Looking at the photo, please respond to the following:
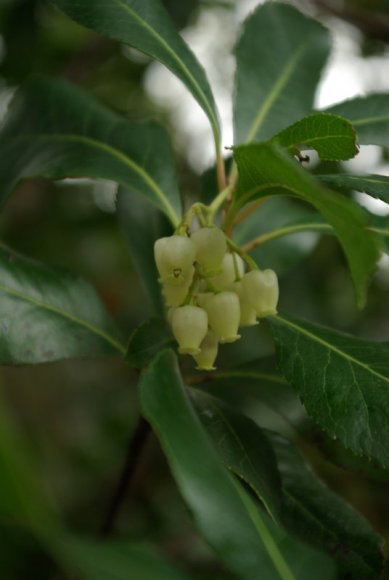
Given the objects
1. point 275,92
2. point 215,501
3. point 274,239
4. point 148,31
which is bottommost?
point 274,239

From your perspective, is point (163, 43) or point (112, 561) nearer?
point (112, 561)

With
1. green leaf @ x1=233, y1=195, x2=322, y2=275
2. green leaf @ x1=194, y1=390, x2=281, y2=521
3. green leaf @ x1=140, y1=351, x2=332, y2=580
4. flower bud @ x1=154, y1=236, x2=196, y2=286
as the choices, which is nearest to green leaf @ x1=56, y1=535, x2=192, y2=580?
green leaf @ x1=140, y1=351, x2=332, y2=580

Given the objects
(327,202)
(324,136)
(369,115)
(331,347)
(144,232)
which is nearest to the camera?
(327,202)

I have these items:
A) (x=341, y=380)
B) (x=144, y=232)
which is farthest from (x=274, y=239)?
(x=341, y=380)

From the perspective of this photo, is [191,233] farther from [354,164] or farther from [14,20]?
[354,164]

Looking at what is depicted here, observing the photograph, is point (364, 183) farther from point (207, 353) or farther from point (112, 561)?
point (112, 561)

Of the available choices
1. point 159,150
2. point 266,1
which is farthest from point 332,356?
point 266,1

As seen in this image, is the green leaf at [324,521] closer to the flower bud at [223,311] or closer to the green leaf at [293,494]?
the green leaf at [293,494]
